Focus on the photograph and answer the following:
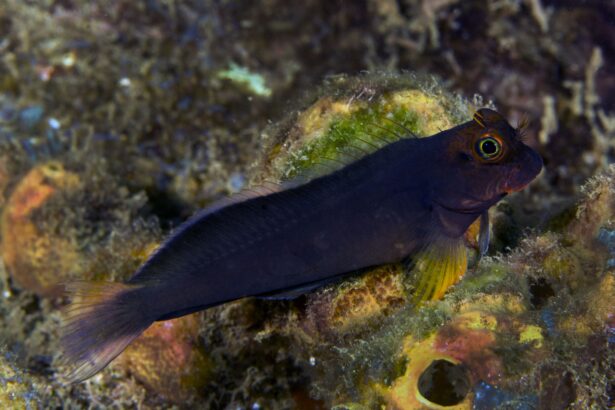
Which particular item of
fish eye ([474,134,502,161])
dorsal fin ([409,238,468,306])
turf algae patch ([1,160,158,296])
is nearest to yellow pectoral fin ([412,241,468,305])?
dorsal fin ([409,238,468,306])

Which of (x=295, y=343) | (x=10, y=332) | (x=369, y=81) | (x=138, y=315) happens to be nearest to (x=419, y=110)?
(x=369, y=81)

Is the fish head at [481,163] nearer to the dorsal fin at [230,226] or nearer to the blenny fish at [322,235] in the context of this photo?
the blenny fish at [322,235]

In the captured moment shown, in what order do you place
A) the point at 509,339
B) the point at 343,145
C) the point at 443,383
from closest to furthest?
the point at 509,339 < the point at 443,383 < the point at 343,145

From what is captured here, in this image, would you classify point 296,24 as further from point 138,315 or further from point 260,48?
point 138,315

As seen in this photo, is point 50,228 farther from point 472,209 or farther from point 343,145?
point 472,209

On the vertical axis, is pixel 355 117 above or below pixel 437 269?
above

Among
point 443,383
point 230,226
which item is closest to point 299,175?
point 230,226
